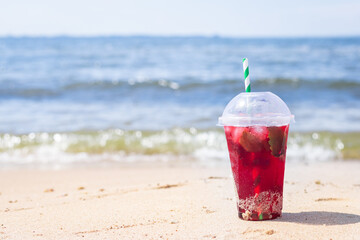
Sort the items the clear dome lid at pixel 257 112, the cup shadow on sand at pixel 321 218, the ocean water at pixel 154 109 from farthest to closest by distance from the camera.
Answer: the ocean water at pixel 154 109 < the cup shadow on sand at pixel 321 218 < the clear dome lid at pixel 257 112

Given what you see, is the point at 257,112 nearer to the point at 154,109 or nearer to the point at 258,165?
the point at 258,165

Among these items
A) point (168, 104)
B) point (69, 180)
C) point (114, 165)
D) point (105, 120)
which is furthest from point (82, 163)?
point (168, 104)

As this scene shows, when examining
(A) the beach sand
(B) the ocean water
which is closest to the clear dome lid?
(A) the beach sand

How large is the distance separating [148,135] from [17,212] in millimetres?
3900

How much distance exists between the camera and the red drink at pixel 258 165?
2885mm

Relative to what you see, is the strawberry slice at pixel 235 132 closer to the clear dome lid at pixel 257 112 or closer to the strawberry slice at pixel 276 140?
the clear dome lid at pixel 257 112

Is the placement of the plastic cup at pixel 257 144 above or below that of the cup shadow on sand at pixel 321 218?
above

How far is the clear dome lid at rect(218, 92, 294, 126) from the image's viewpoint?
2.88 m

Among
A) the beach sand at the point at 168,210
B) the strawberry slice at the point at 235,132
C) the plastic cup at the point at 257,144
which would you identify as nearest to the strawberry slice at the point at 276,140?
the plastic cup at the point at 257,144

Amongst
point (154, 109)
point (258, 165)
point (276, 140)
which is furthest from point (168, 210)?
point (154, 109)

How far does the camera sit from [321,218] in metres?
3.11

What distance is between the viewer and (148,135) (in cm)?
741

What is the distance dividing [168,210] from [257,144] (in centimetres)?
92

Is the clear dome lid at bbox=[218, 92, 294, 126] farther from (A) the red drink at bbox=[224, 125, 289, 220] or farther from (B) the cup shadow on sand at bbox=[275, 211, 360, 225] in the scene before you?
(B) the cup shadow on sand at bbox=[275, 211, 360, 225]
